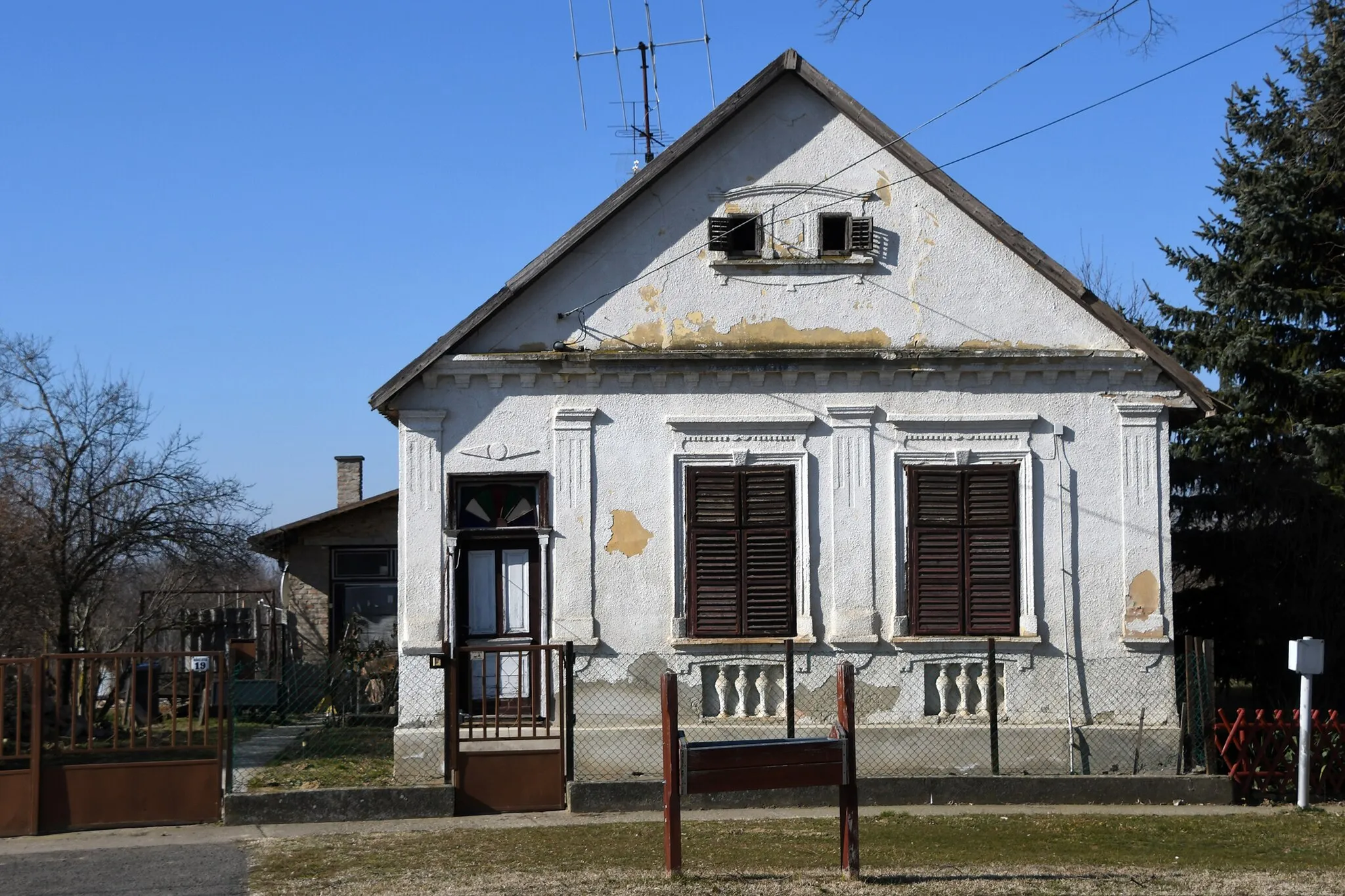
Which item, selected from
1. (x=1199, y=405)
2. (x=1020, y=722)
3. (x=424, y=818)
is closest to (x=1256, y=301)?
(x=1199, y=405)

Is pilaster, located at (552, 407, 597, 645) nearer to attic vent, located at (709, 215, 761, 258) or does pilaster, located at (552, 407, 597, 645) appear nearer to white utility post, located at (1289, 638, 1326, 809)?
attic vent, located at (709, 215, 761, 258)

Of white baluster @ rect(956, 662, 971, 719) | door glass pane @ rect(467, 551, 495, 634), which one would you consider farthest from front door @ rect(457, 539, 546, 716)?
white baluster @ rect(956, 662, 971, 719)

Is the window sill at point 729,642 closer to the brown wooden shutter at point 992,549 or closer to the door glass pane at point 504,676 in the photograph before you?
the door glass pane at point 504,676

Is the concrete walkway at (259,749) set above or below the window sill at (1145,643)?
below

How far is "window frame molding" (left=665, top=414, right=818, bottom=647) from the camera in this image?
1457 cm

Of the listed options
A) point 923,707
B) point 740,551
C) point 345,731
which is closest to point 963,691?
point 923,707

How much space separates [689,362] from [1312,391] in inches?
365

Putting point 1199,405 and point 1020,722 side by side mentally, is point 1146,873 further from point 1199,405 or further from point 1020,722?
point 1199,405

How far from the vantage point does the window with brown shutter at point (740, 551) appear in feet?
47.7

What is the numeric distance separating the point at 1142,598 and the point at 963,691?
2074 millimetres

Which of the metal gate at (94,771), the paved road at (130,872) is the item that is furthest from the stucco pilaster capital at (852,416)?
the paved road at (130,872)

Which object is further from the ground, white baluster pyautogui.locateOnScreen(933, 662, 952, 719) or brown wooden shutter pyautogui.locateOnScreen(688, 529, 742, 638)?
brown wooden shutter pyautogui.locateOnScreen(688, 529, 742, 638)

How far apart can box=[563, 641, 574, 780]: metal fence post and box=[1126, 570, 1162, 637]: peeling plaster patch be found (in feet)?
18.9

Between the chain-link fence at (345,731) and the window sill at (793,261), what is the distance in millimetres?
5116
